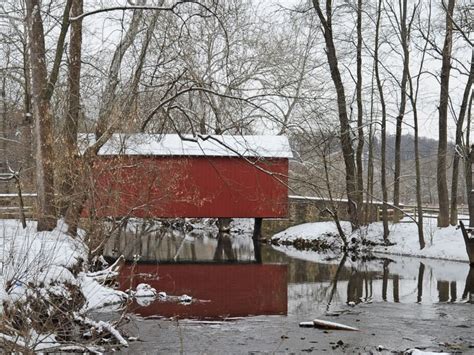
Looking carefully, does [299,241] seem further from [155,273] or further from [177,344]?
[177,344]

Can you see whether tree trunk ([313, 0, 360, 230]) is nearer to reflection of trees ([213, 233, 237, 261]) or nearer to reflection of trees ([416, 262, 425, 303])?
reflection of trees ([416, 262, 425, 303])

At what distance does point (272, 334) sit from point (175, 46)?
33.7 feet

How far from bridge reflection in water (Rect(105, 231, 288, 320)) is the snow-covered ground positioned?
1.93 meters

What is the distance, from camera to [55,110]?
14312 mm

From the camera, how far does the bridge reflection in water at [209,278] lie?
33.3 ft

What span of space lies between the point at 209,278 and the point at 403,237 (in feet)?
26.2

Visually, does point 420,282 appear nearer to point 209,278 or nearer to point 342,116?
point 209,278

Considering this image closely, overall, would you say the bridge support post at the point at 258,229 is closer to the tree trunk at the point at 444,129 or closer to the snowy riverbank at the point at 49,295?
the tree trunk at the point at 444,129

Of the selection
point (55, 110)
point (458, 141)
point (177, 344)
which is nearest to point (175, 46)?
point (55, 110)

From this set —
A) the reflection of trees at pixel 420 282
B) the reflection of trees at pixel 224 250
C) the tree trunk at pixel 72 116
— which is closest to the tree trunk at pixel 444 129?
the reflection of trees at pixel 420 282

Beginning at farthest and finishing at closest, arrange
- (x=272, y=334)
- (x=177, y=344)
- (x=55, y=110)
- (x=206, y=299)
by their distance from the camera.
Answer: (x=55, y=110), (x=206, y=299), (x=272, y=334), (x=177, y=344)

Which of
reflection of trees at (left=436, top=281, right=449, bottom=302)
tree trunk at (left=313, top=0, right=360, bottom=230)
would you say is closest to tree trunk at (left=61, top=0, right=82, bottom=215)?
reflection of trees at (left=436, top=281, right=449, bottom=302)

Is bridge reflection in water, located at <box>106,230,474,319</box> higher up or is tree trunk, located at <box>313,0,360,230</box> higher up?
tree trunk, located at <box>313,0,360,230</box>

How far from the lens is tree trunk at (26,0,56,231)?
40.9 ft
